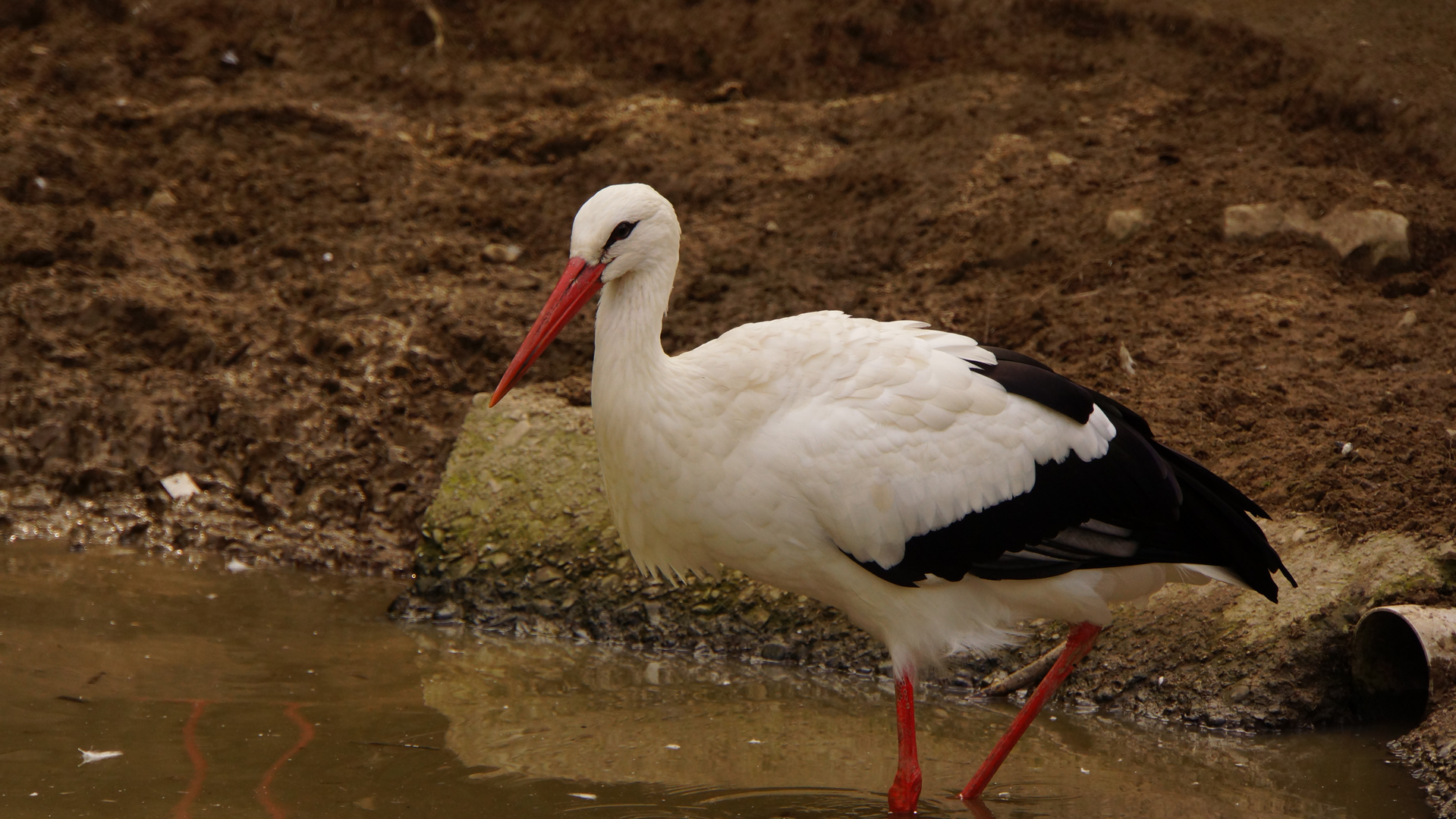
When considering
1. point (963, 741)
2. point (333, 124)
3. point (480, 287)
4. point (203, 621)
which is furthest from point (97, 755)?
point (333, 124)

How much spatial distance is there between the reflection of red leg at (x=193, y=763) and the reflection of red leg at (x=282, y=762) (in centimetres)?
16

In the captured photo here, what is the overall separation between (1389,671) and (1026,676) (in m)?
1.14

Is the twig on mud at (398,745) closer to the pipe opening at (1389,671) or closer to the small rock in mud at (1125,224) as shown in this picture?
the pipe opening at (1389,671)

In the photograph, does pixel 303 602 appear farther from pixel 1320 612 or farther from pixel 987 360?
pixel 1320 612

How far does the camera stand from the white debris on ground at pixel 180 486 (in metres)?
6.02

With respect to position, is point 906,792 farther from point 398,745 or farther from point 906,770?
point 398,745

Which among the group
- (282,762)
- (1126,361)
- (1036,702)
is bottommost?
(282,762)

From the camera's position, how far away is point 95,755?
3.88 meters

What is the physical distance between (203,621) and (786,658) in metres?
2.18

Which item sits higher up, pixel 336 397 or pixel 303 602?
pixel 336 397

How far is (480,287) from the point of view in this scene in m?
6.77

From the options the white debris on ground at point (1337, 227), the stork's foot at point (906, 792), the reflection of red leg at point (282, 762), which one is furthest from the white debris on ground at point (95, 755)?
the white debris on ground at point (1337, 227)

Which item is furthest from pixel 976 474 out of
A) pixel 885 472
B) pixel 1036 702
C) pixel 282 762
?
pixel 282 762

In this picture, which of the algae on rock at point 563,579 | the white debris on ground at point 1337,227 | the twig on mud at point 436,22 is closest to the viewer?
the algae on rock at point 563,579
